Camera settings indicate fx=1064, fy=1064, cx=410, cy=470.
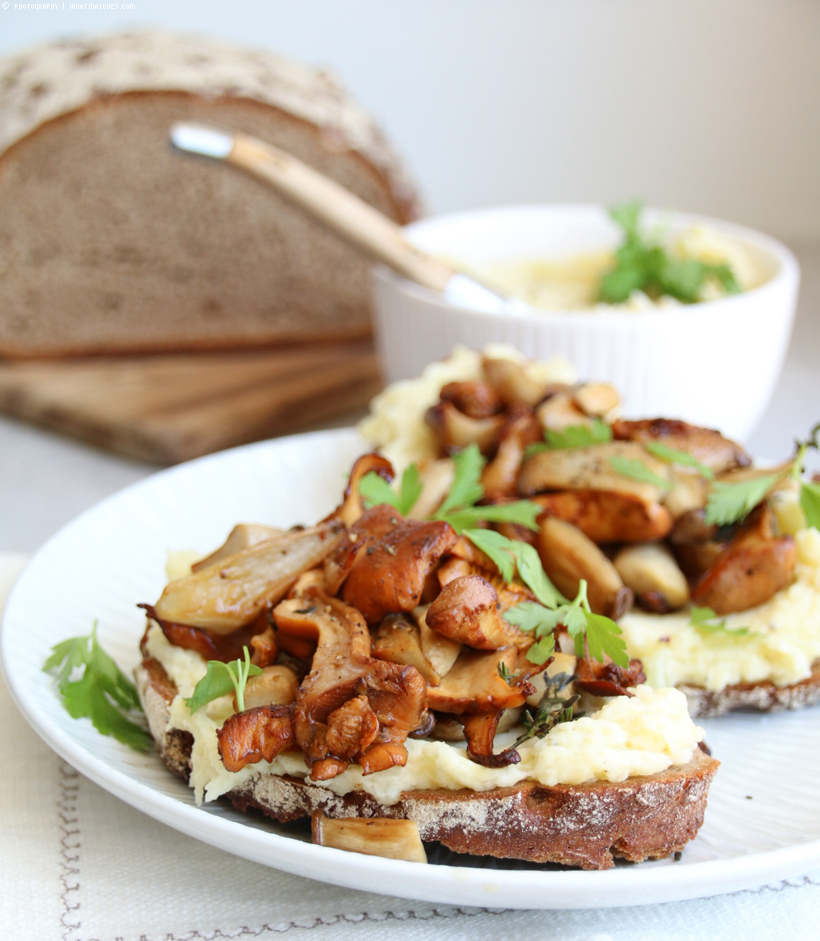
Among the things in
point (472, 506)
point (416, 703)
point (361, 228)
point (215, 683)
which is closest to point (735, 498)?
point (472, 506)

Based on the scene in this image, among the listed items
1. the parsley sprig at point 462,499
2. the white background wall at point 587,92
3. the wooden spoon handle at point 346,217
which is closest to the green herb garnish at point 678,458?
the parsley sprig at point 462,499

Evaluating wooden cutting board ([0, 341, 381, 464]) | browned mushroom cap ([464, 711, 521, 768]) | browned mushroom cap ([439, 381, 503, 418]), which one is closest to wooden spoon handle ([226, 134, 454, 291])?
wooden cutting board ([0, 341, 381, 464])

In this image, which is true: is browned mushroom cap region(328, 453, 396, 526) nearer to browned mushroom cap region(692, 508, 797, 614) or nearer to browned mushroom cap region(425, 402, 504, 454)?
browned mushroom cap region(425, 402, 504, 454)

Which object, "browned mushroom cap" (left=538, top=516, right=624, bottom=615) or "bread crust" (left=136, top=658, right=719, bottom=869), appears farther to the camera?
"browned mushroom cap" (left=538, top=516, right=624, bottom=615)

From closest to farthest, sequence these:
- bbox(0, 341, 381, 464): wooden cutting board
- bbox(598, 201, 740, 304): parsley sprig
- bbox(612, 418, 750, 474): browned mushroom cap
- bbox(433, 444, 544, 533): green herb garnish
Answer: bbox(433, 444, 544, 533): green herb garnish < bbox(612, 418, 750, 474): browned mushroom cap < bbox(598, 201, 740, 304): parsley sprig < bbox(0, 341, 381, 464): wooden cutting board

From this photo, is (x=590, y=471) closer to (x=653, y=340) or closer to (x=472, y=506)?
(x=472, y=506)

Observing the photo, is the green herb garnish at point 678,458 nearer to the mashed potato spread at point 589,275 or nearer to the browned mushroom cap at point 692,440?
the browned mushroom cap at point 692,440
